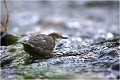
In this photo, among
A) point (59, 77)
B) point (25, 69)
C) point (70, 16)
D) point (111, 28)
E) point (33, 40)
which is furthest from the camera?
point (70, 16)

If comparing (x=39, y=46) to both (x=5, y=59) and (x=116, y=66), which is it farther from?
(x=116, y=66)

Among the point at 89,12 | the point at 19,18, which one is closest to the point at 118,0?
the point at 89,12

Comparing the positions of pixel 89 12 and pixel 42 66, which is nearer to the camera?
pixel 42 66

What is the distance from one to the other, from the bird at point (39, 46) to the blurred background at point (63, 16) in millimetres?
4630

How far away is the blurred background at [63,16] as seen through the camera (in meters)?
13.6

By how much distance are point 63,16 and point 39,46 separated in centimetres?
1003

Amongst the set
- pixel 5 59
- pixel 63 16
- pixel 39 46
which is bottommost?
pixel 63 16

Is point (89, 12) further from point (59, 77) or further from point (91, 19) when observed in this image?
point (59, 77)

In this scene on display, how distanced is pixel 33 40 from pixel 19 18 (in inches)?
351

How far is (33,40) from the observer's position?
6.86 meters

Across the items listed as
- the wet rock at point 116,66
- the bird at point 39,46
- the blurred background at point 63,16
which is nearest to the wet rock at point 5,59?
the bird at point 39,46

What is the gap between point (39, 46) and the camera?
6.96 meters

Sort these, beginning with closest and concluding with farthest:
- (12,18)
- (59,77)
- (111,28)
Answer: (59,77), (111,28), (12,18)

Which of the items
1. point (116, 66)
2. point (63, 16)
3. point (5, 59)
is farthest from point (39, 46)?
point (63, 16)
